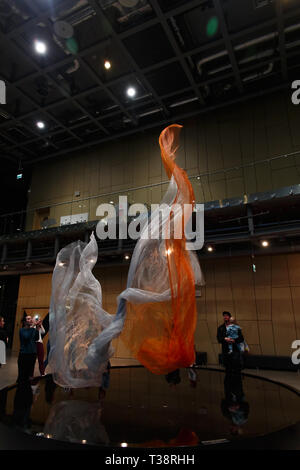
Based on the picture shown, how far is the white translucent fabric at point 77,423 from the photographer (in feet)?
7.34

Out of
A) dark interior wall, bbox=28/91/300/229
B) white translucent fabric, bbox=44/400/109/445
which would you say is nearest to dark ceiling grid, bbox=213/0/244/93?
dark interior wall, bbox=28/91/300/229

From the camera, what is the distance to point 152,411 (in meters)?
2.99

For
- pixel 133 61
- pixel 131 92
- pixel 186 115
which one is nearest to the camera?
pixel 133 61

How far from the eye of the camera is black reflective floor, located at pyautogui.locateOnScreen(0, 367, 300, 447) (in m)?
2.29

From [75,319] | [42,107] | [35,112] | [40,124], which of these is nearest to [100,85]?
[42,107]

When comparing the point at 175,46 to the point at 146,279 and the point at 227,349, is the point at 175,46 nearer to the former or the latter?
the point at 146,279

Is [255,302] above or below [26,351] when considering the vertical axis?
above

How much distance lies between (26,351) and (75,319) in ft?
6.19

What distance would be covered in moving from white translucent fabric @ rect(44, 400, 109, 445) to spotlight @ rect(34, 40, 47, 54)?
8769mm

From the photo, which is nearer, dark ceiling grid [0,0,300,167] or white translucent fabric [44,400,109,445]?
white translucent fabric [44,400,109,445]

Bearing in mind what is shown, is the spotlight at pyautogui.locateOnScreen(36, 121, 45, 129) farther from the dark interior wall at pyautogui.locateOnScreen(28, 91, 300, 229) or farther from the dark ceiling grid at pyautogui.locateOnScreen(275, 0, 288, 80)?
the dark ceiling grid at pyautogui.locateOnScreen(275, 0, 288, 80)

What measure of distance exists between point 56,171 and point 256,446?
12.6 metres

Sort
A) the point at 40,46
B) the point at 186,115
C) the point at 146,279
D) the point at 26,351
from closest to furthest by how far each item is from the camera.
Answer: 1. the point at 146,279
2. the point at 26,351
3. the point at 40,46
4. the point at 186,115
